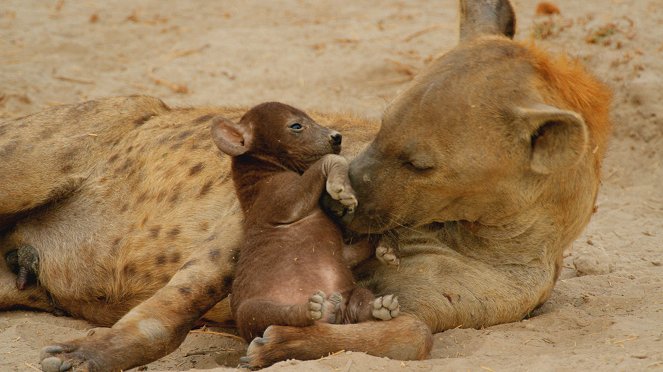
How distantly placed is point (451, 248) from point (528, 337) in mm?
496

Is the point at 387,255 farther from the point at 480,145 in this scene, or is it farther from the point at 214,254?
Answer: the point at 214,254

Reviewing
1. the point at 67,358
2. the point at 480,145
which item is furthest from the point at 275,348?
the point at 480,145

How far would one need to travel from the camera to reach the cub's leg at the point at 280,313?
152 inches

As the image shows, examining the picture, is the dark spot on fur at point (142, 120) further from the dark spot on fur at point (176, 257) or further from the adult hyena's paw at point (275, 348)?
the adult hyena's paw at point (275, 348)

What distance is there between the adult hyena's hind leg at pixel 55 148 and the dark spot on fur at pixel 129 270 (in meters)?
0.74

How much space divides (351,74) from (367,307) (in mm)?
4636

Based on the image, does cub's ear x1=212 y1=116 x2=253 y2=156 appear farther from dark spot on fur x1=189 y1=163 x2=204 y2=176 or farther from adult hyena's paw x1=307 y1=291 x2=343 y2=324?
adult hyena's paw x1=307 y1=291 x2=343 y2=324

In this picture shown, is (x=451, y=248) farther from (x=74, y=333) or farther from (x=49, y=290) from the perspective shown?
(x=49, y=290)


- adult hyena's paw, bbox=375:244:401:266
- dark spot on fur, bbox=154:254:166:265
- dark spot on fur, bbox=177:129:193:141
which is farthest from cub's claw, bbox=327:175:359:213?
dark spot on fur, bbox=177:129:193:141

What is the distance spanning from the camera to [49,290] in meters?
5.45

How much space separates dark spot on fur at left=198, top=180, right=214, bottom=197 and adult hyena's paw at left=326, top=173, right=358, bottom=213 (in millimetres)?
1040

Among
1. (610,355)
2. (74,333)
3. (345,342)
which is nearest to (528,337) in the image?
(610,355)

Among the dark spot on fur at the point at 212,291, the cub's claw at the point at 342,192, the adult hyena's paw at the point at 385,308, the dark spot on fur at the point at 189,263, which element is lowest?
the dark spot on fur at the point at 212,291

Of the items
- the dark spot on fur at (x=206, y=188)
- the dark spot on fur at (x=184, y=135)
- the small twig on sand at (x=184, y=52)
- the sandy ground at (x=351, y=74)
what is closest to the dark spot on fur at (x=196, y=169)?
the dark spot on fur at (x=206, y=188)
